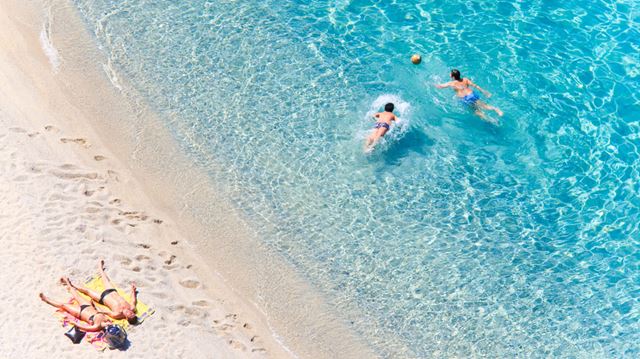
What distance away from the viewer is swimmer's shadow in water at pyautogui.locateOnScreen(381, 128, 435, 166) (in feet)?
50.6

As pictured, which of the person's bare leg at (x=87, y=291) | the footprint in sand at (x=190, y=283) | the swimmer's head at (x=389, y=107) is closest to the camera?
the person's bare leg at (x=87, y=291)

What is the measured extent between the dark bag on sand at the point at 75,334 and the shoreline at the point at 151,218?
0.14 metres

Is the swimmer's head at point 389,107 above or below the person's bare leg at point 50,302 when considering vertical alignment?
below

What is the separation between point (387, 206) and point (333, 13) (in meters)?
6.65

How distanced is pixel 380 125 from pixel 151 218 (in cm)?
545

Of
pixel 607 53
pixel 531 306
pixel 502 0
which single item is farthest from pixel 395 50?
pixel 531 306

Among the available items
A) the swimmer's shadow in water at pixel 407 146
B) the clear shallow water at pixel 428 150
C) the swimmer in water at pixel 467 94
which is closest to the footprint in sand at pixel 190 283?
the clear shallow water at pixel 428 150

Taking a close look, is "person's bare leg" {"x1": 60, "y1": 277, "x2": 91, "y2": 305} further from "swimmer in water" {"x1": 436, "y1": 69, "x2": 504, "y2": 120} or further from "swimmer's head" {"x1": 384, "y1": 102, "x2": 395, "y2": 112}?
"swimmer in water" {"x1": 436, "y1": 69, "x2": 504, "y2": 120}

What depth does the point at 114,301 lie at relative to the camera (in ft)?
37.9

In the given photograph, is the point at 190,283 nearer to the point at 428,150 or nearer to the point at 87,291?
the point at 87,291

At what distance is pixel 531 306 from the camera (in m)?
13.5

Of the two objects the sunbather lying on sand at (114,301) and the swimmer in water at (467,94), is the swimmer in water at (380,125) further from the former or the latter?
the sunbather lying on sand at (114,301)

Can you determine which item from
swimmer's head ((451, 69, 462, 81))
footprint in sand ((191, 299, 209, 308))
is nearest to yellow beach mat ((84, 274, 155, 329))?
footprint in sand ((191, 299, 209, 308))

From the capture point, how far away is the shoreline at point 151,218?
1205 cm
